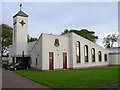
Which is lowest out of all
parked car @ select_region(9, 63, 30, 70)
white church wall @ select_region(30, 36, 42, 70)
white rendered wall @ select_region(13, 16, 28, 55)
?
parked car @ select_region(9, 63, 30, 70)

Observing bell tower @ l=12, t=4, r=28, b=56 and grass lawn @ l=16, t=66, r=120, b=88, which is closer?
grass lawn @ l=16, t=66, r=120, b=88

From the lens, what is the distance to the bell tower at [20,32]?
46.1 meters

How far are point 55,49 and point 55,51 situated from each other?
1.01ft

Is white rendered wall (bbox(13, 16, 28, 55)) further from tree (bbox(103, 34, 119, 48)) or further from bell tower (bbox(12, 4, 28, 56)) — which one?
tree (bbox(103, 34, 119, 48))

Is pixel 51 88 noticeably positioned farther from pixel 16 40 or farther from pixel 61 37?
pixel 16 40

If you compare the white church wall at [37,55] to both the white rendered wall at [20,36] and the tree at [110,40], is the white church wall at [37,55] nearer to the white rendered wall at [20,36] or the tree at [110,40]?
the white rendered wall at [20,36]

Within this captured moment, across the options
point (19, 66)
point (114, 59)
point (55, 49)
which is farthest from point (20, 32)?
point (114, 59)

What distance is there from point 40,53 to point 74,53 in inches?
238

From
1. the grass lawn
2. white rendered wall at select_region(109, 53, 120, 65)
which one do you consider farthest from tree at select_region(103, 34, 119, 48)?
the grass lawn

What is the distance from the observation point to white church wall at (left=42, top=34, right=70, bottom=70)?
36344 millimetres

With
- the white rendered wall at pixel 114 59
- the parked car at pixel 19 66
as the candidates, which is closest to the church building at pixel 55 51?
the parked car at pixel 19 66

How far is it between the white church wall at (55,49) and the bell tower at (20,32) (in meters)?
9.75

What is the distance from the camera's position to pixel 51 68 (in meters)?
37.0

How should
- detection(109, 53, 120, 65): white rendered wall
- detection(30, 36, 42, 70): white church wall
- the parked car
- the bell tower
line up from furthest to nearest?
1. detection(109, 53, 120, 65): white rendered wall
2. the bell tower
3. the parked car
4. detection(30, 36, 42, 70): white church wall
